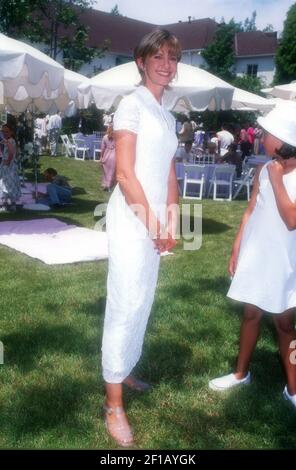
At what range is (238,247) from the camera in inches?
151

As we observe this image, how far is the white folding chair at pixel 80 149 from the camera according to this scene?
81.5 feet

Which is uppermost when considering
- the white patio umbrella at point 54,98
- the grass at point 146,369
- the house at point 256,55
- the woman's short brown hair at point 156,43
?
the house at point 256,55

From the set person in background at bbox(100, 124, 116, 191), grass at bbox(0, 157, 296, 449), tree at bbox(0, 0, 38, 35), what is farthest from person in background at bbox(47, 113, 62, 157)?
grass at bbox(0, 157, 296, 449)

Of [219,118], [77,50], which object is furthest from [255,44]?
[77,50]

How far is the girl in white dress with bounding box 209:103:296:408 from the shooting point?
3244 millimetres

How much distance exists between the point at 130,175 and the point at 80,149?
2272cm

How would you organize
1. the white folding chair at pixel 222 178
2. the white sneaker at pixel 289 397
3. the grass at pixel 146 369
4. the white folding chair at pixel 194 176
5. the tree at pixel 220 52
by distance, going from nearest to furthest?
the grass at pixel 146 369, the white sneaker at pixel 289 397, the white folding chair at pixel 194 176, the white folding chair at pixel 222 178, the tree at pixel 220 52

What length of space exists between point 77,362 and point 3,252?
13.9 feet

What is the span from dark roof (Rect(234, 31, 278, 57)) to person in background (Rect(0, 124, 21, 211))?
60371 millimetres

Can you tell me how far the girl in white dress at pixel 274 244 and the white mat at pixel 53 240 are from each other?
14.5 ft

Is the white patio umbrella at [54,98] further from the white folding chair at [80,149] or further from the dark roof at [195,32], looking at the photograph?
the dark roof at [195,32]

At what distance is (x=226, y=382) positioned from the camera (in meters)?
3.99

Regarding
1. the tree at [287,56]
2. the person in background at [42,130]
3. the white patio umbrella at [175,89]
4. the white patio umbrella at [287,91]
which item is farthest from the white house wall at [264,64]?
the white patio umbrella at [175,89]

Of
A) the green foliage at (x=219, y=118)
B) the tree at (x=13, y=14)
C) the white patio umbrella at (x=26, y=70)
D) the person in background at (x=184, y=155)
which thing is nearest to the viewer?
the white patio umbrella at (x=26, y=70)
